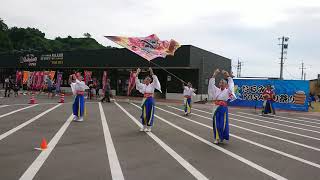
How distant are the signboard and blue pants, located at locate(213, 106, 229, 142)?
19690 millimetres

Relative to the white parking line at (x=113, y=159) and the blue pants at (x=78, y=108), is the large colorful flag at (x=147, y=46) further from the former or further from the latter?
the blue pants at (x=78, y=108)

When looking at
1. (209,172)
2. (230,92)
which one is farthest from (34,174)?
(230,92)

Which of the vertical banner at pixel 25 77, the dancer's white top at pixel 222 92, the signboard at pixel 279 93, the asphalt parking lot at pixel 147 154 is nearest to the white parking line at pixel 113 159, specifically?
the asphalt parking lot at pixel 147 154

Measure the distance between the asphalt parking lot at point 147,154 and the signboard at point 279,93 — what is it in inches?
627

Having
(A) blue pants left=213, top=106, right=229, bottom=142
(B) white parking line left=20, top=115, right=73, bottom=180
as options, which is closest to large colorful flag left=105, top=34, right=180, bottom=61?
(A) blue pants left=213, top=106, right=229, bottom=142

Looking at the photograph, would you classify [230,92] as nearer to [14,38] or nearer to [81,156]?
[81,156]

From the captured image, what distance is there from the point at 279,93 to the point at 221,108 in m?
20.6

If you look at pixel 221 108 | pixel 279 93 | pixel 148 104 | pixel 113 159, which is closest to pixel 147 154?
pixel 113 159

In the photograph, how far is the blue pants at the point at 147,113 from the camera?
13438 mm

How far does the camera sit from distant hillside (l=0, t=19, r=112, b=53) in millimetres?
91625

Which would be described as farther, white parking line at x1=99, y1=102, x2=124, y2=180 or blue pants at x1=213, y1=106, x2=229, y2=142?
blue pants at x1=213, y1=106, x2=229, y2=142

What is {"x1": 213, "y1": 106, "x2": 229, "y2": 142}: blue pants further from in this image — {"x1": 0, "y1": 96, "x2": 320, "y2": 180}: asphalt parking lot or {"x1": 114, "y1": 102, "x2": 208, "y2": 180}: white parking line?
{"x1": 114, "y1": 102, "x2": 208, "y2": 180}: white parking line

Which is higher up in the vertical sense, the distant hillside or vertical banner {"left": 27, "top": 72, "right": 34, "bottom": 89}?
the distant hillside

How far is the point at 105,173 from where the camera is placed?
7.23 meters
